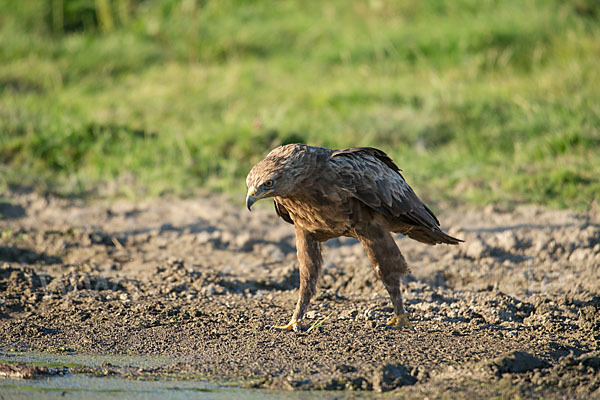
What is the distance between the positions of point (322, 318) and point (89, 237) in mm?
2429

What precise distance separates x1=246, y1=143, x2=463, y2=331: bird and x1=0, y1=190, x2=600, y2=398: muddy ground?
0.36 metres

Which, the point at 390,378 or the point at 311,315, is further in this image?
the point at 311,315

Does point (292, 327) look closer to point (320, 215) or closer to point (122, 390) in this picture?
point (320, 215)

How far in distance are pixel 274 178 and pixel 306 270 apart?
79 cm

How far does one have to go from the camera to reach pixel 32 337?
15.0 ft

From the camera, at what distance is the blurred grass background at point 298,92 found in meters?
8.05

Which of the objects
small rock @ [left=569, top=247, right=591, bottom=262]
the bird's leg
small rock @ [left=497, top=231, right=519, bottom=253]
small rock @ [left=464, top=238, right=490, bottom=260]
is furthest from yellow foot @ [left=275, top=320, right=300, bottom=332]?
small rock @ [left=569, top=247, right=591, bottom=262]

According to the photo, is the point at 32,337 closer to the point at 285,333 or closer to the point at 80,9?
the point at 285,333

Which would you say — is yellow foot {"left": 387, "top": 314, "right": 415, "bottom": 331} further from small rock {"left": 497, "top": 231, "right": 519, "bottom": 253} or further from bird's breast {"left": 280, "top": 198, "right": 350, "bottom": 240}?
small rock {"left": 497, "top": 231, "right": 519, "bottom": 253}

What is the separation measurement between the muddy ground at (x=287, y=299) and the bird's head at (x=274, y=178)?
862 millimetres

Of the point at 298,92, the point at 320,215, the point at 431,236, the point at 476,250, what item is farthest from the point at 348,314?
the point at 298,92

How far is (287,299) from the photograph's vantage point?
5.34 metres

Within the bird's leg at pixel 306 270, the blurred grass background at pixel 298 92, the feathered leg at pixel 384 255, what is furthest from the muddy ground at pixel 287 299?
the blurred grass background at pixel 298 92

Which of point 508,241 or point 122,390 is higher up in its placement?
point 122,390
